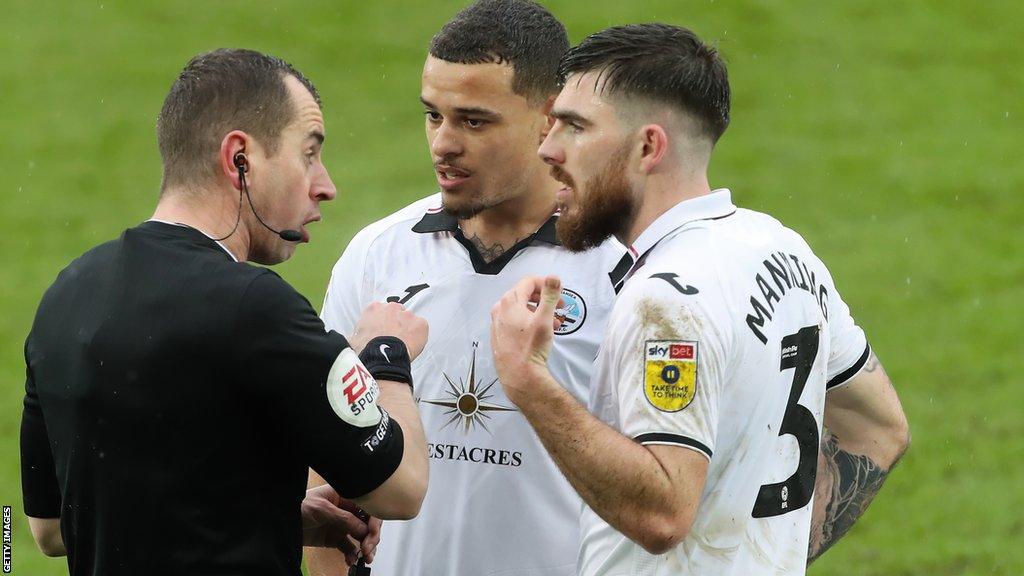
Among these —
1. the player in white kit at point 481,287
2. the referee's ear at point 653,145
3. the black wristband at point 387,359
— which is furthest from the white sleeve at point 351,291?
the referee's ear at point 653,145

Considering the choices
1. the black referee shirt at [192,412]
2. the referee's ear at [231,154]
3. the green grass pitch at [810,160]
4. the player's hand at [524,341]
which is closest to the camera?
the black referee shirt at [192,412]

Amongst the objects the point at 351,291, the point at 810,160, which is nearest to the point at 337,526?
the point at 351,291

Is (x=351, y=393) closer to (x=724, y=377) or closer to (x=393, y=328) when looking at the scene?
(x=393, y=328)

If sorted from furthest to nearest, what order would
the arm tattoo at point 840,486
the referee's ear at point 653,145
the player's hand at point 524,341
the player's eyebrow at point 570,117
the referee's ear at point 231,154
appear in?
the arm tattoo at point 840,486, the player's eyebrow at point 570,117, the referee's ear at point 653,145, the referee's ear at point 231,154, the player's hand at point 524,341

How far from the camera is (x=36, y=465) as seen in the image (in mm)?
3785

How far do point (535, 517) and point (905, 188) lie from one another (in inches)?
498

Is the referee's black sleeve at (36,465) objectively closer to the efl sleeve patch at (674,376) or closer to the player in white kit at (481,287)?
the player in white kit at (481,287)

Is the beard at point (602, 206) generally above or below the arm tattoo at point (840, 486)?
above

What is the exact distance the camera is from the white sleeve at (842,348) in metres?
4.14

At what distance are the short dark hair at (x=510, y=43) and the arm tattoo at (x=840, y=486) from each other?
147 cm

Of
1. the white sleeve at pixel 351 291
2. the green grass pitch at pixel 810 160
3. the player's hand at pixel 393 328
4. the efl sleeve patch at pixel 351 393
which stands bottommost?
the efl sleeve patch at pixel 351 393

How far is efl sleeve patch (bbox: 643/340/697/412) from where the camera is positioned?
11.3ft

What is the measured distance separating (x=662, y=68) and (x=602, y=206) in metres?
0.40

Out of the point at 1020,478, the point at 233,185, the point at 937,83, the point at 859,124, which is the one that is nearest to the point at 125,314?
the point at 233,185
